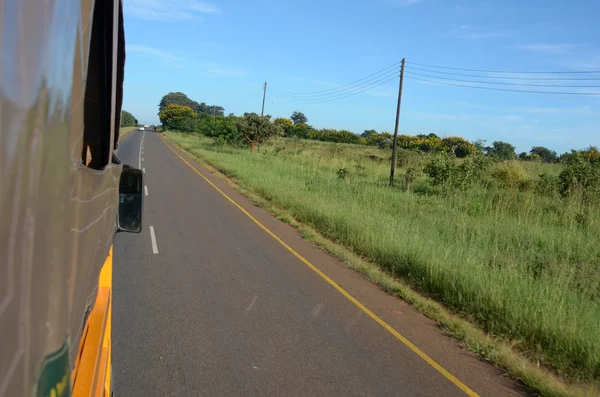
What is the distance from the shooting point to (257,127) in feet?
137

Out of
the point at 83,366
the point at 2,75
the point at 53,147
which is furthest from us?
the point at 83,366

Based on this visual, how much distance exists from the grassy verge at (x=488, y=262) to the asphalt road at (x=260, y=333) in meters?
0.58

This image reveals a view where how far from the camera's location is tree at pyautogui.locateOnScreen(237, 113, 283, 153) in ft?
137

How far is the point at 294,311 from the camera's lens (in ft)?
21.3

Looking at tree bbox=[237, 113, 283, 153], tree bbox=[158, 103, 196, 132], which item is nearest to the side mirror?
tree bbox=[237, 113, 283, 153]

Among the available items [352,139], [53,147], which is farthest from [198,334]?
[352,139]

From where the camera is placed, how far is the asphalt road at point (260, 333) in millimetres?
4566

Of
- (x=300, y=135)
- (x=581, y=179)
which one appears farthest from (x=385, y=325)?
(x=300, y=135)

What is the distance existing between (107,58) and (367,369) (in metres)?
3.78

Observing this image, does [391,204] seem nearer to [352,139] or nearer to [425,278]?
[425,278]

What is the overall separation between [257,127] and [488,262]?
34.2 m

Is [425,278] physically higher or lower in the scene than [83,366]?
lower

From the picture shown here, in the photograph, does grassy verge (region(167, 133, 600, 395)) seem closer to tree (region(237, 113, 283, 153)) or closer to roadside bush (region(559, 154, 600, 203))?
roadside bush (region(559, 154, 600, 203))

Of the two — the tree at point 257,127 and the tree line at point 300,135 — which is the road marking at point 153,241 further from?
the tree at point 257,127
